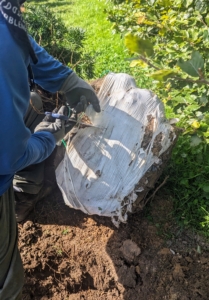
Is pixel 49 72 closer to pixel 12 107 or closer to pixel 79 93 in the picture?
pixel 79 93

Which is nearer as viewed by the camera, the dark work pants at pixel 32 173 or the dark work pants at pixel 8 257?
the dark work pants at pixel 8 257

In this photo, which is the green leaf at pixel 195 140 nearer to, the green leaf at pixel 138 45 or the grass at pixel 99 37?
the green leaf at pixel 138 45

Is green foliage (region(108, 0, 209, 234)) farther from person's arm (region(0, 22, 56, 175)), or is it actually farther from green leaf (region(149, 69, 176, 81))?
person's arm (region(0, 22, 56, 175))

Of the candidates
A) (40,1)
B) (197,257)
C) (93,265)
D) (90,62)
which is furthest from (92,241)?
(40,1)

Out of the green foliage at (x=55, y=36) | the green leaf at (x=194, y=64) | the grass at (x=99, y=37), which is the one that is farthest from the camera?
the grass at (x=99, y=37)

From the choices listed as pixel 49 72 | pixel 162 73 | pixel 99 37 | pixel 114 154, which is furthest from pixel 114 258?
pixel 99 37

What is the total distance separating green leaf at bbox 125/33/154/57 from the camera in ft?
3.53

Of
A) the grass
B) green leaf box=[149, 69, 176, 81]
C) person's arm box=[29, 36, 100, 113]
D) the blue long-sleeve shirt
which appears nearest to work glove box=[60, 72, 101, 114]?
person's arm box=[29, 36, 100, 113]

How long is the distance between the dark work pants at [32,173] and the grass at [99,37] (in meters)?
0.80

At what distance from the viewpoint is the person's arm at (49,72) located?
7.15 feet

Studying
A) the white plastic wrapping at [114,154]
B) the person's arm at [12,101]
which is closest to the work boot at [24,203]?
the white plastic wrapping at [114,154]

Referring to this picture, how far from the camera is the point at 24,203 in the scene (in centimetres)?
256

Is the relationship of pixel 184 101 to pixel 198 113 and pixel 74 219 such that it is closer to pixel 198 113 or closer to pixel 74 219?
pixel 198 113

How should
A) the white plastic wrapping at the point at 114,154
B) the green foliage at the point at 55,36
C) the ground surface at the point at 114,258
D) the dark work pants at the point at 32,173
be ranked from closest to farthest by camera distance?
the ground surface at the point at 114,258 < the white plastic wrapping at the point at 114,154 < the dark work pants at the point at 32,173 < the green foliage at the point at 55,36
